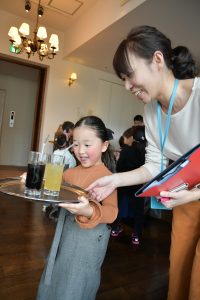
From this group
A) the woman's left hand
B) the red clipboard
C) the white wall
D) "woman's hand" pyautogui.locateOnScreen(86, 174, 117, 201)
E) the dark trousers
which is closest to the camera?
the red clipboard

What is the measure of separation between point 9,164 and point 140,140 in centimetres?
514

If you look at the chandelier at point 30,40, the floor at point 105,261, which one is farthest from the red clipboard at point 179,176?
the chandelier at point 30,40

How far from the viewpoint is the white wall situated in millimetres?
5230

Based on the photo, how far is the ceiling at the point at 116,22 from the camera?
2988mm

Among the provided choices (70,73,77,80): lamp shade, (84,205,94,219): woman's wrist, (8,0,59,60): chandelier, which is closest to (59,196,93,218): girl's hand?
(84,205,94,219): woman's wrist

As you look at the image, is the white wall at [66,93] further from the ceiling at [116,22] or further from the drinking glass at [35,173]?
the drinking glass at [35,173]

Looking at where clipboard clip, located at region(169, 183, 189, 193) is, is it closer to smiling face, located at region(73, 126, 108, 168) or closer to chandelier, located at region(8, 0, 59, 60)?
smiling face, located at region(73, 126, 108, 168)

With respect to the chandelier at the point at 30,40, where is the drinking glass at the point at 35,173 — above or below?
below

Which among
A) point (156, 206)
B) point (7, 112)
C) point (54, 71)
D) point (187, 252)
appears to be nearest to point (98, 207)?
point (156, 206)

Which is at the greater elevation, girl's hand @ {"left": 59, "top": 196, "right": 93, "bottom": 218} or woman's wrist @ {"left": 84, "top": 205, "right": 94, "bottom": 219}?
girl's hand @ {"left": 59, "top": 196, "right": 93, "bottom": 218}

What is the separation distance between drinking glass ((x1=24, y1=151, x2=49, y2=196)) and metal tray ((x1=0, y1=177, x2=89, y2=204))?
0.03m

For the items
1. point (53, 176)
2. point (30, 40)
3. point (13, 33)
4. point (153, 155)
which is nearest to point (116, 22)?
point (30, 40)

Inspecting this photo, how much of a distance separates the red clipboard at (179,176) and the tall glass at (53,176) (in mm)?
314

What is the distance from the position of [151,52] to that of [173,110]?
0.23 meters
